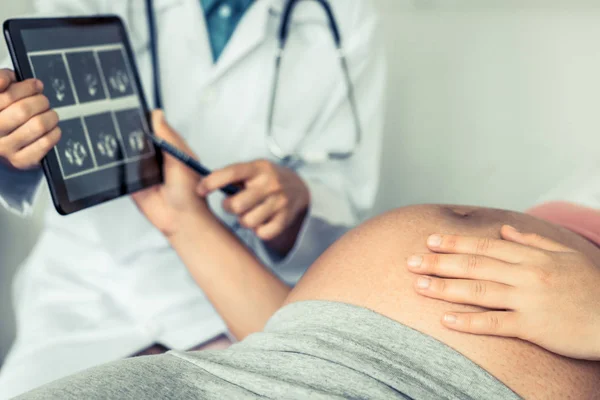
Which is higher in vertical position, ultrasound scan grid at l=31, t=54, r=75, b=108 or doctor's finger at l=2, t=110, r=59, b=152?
ultrasound scan grid at l=31, t=54, r=75, b=108

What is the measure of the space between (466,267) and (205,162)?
534 millimetres

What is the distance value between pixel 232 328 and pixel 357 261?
0.88ft

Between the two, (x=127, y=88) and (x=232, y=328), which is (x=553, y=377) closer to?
(x=232, y=328)

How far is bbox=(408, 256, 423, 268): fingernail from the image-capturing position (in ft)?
2.01

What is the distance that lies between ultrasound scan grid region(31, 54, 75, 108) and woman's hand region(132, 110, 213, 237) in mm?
187

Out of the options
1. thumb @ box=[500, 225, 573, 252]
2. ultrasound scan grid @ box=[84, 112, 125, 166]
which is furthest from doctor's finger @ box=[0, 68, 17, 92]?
thumb @ box=[500, 225, 573, 252]

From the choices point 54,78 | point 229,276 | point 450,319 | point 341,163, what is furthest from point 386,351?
point 341,163

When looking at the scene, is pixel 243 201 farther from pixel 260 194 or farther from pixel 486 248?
pixel 486 248

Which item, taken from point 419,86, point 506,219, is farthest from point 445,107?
point 506,219

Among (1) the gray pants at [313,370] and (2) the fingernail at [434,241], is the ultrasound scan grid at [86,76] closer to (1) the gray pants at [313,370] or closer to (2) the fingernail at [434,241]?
(1) the gray pants at [313,370]

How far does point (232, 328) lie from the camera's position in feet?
2.75

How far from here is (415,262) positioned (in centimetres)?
61

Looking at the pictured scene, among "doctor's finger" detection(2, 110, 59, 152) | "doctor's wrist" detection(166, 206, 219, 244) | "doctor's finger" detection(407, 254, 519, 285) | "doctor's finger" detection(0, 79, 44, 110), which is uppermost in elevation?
"doctor's finger" detection(0, 79, 44, 110)

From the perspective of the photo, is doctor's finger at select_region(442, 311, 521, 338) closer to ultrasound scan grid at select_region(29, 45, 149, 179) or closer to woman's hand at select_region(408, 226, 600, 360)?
woman's hand at select_region(408, 226, 600, 360)
